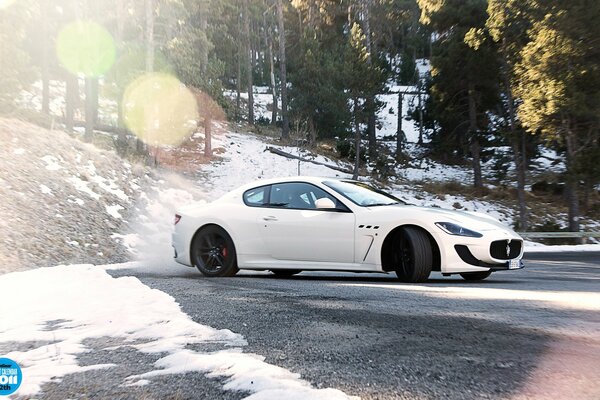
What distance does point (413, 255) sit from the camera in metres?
6.64

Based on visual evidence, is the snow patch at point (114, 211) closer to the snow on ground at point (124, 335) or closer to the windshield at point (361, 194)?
the snow on ground at point (124, 335)

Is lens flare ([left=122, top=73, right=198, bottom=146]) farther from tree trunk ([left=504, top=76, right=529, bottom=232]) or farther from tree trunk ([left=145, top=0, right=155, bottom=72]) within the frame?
tree trunk ([left=504, top=76, right=529, bottom=232])

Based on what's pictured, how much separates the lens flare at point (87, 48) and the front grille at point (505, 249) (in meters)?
24.3

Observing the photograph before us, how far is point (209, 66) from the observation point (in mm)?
27625

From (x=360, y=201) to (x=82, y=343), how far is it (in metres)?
4.33

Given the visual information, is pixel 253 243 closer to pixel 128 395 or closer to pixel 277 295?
pixel 277 295

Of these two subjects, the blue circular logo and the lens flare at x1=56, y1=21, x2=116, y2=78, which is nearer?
the blue circular logo

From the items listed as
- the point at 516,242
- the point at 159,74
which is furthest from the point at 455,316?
the point at 159,74

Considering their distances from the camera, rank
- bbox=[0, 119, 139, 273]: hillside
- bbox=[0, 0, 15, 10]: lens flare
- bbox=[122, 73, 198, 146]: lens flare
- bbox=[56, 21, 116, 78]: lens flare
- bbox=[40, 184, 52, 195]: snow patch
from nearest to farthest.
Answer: bbox=[0, 119, 139, 273]: hillside
bbox=[40, 184, 52, 195]: snow patch
bbox=[0, 0, 15, 10]: lens flare
bbox=[122, 73, 198, 146]: lens flare
bbox=[56, 21, 116, 78]: lens flare

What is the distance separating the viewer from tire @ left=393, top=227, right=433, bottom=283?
260 inches

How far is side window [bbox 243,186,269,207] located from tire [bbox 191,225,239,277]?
0.58 metres

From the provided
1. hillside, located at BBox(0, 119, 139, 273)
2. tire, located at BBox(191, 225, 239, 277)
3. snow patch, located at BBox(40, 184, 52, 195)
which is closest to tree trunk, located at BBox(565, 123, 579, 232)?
hillside, located at BBox(0, 119, 139, 273)

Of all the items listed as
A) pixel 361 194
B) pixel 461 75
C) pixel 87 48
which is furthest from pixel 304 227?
pixel 461 75

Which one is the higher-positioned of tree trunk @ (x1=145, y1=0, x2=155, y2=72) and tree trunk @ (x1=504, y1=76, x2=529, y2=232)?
tree trunk @ (x1=145, y1=0, x2=155, y2=72)
